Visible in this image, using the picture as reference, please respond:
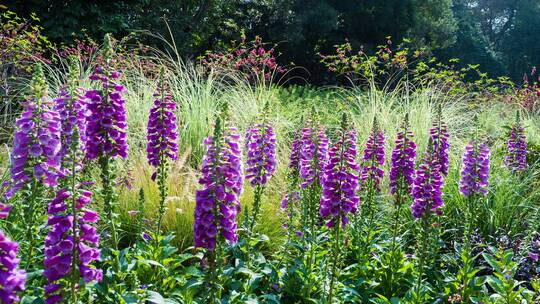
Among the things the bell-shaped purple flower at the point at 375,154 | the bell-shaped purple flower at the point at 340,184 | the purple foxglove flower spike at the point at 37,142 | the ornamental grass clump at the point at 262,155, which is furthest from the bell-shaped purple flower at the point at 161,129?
the bell-shaped purple flower at the point at 375,154

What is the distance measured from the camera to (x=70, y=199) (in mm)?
2180

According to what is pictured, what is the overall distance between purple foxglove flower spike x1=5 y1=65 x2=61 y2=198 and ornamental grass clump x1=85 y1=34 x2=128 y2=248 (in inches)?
20.6

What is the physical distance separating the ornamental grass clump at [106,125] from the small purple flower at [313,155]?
1.27 meters

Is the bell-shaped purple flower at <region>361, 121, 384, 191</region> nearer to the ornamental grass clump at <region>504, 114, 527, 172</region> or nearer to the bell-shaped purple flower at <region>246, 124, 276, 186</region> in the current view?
the bell-shaped purple flower at <region>246, 124, 276, 186</region>

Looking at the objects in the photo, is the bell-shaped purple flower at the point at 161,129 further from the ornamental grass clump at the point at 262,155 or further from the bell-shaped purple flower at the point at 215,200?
the bell-shaped purple flower at the point at 215,200

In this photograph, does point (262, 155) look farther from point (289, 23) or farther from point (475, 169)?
point (289, 23)

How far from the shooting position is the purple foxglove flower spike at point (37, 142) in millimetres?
2576

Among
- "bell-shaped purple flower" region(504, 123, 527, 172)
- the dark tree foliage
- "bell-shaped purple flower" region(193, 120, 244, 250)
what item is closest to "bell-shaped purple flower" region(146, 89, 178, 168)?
"bell-shaped purple flower" region(193, 120, 244, 250)

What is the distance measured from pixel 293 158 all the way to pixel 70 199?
2055 mm

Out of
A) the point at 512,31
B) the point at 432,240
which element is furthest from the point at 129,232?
the point at 512,31

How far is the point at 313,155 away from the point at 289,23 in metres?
20.0

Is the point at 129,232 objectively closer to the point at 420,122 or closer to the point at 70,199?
the point at 70,199

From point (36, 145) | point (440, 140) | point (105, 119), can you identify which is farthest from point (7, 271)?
point (440, 140)

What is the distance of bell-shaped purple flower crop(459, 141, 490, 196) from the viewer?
3793 millimetres
